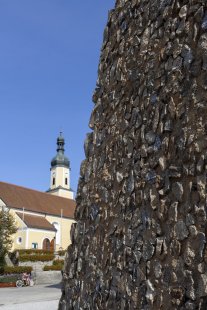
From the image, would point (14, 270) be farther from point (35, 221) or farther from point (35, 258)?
point (35, 221)

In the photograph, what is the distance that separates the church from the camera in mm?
48438

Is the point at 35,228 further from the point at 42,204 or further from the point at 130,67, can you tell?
the point at 130,67

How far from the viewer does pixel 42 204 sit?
56156mm

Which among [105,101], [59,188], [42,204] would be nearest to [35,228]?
[42,204]

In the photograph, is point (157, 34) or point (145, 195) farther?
point (157, 34)

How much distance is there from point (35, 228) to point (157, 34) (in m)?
48.1

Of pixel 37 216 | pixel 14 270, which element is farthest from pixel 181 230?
pixel 37 216

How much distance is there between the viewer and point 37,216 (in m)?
53.2

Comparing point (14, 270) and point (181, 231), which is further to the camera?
point (14, 270)

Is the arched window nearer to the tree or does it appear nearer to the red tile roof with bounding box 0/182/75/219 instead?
the red tile roof with bounding box 0/182/75/219

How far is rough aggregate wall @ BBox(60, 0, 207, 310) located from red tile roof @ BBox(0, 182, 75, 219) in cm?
4791

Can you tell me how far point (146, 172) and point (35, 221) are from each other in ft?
163

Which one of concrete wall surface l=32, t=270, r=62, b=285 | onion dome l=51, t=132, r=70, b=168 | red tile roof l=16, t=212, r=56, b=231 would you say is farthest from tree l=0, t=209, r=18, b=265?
onion dome l=51, t=132, r=70, b=168

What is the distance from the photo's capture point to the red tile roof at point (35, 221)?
49.3m
